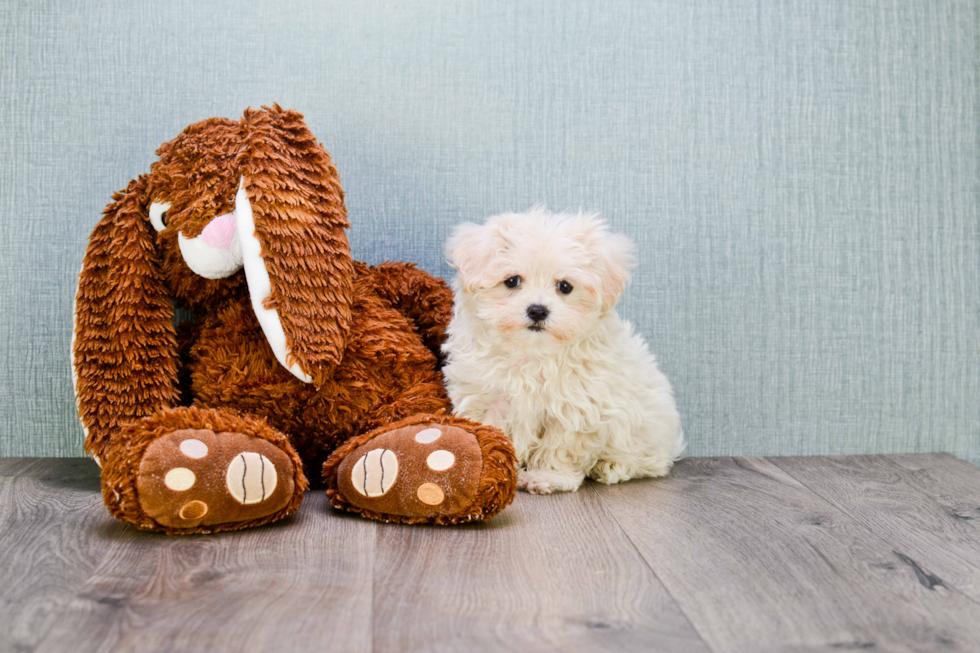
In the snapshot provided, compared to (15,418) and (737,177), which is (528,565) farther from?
(15,418)

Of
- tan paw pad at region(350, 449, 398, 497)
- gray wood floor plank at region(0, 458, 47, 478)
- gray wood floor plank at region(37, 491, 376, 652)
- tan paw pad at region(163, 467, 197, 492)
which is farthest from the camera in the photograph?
gray wood floor plank at region(0, 458, 47, 478)

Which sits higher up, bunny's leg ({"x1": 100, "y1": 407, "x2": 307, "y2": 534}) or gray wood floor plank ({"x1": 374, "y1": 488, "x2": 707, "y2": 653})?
bunny's leg ({"x1": 100, "y1": 407, "x2": 307, "y2": 534})

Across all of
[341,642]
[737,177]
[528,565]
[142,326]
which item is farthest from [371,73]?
[341,642]

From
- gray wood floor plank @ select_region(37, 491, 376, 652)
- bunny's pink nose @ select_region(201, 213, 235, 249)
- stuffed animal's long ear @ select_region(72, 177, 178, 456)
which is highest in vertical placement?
bunny's pink nose @ select_region(201, 213, 235, 249)

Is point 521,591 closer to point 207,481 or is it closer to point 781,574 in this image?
point 781,574

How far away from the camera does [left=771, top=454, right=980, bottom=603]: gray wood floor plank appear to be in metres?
1.17

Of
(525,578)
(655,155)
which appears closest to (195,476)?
A: (525,578)

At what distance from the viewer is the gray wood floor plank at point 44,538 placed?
36.8 inches

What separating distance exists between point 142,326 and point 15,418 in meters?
0.53

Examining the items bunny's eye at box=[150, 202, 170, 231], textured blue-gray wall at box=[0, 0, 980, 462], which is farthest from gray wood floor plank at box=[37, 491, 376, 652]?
textured blue-gray wall at box=[0, 0, 980, 462]

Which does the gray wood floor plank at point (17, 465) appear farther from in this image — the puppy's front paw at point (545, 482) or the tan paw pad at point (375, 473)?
the puppy's front paw at point (545, 482)

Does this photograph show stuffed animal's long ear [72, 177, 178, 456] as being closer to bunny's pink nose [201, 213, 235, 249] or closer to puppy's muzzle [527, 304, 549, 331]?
bunny's pink nose [201, 213, 235, 249]

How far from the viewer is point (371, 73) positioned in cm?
176

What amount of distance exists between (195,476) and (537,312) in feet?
2.00
